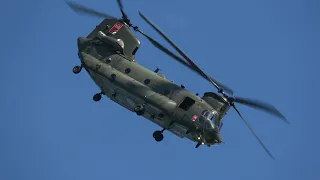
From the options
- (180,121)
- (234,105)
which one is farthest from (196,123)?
(234,105)

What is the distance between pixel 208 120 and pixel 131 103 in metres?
5.73

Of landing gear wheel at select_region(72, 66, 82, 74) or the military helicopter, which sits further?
landing gear wheel at select_region(72, 66, 82, 74)

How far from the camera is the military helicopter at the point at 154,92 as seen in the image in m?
36.0

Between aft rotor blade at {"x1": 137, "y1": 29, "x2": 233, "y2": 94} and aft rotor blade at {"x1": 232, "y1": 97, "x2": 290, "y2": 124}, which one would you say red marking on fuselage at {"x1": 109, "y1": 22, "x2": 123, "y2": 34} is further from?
aft rotor blade at {"x1": 232, "y1": 97, "x2": 290, "y2": 124}

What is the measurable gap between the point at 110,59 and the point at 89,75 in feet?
6.36

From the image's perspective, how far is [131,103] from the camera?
38.4m

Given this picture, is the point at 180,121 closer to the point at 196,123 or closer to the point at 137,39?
the point at 196,123

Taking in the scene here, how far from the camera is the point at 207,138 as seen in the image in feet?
117

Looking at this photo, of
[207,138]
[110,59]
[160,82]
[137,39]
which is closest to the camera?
[207,138]

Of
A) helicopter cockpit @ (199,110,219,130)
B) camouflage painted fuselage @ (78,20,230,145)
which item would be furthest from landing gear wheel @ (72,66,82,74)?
helicopter cockpit @ (199,110,219,130)

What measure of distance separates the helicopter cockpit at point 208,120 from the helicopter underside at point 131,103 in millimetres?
977

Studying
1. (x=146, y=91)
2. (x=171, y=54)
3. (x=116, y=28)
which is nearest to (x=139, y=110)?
(x=146, y=91)

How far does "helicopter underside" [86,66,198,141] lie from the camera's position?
36719 millimetres

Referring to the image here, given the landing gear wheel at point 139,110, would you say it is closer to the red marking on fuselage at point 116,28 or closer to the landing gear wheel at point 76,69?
the landing gear wheel at point 76,69
